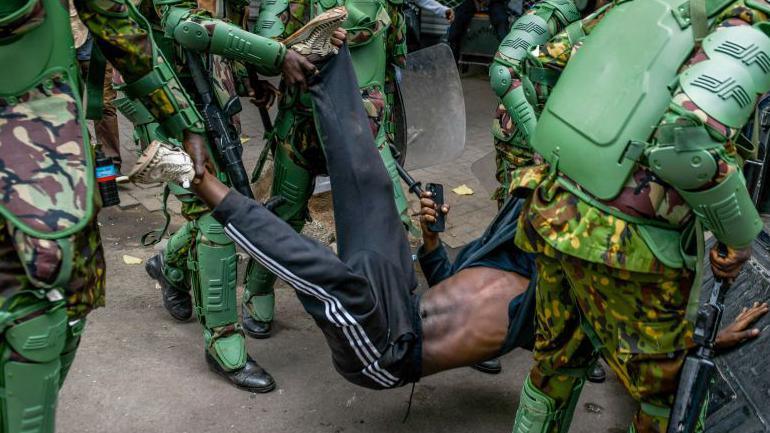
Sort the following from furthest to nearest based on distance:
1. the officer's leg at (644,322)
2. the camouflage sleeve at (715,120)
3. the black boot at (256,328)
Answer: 1. the black boot at (256,328)
2. the officer's leg at (644,322)
3. the camouflage sleeve at (715,120)

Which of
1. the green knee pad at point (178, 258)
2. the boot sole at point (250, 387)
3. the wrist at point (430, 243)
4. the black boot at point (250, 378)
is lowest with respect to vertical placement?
the boot sole at point (250, 387)

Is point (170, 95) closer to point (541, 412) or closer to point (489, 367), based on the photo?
point (541, 412)

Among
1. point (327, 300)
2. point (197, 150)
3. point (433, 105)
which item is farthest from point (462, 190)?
point (197, 150)

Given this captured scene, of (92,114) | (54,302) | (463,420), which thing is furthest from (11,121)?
(463,420)

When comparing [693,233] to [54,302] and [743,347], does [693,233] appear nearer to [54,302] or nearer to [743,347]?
[743,347]

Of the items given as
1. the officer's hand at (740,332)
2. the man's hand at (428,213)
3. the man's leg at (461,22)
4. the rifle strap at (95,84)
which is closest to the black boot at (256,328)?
the man's hand at (428,213)

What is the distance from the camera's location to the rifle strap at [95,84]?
8.80ft

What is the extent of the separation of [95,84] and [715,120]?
1793 mm

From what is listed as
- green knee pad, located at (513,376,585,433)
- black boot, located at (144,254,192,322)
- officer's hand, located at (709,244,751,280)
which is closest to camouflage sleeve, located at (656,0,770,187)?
officer's hand, located at (709,244,751,280)

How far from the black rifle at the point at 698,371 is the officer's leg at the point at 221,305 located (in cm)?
176

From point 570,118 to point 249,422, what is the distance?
69.6 inches

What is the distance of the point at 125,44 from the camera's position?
2559 millimetres

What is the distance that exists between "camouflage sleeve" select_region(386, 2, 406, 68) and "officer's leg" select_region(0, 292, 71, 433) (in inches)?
86.8

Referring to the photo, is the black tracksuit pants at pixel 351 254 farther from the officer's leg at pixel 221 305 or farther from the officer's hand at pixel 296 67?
the officer's leg at pixel 221 305
